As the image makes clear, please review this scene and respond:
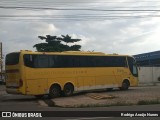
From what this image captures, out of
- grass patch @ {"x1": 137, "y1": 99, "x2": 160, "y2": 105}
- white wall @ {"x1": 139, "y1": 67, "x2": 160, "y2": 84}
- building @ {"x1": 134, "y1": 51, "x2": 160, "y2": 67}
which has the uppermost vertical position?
building @ {"x1": 134, "y1": 51, "x2": 160, "y2": 67}

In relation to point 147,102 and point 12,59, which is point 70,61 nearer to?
point 12,59

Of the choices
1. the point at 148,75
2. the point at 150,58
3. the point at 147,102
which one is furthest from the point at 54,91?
the point at 150,58

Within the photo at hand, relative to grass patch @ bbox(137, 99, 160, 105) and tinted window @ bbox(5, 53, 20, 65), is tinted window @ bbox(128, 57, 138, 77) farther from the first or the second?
grass patch @ bbox(137, 99, 160, 105)

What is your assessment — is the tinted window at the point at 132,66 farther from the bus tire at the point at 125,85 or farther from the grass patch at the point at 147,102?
the grass patch at the point at 147,102

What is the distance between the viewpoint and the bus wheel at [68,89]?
29712mm

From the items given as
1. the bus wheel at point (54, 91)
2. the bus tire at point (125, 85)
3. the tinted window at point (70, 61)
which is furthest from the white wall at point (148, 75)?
the bus wheel at point (54, 91)

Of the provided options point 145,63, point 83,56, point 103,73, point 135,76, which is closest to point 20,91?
point 83,56

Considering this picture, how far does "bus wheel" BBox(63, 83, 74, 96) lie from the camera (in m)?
29.7

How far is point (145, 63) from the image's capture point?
74688mm

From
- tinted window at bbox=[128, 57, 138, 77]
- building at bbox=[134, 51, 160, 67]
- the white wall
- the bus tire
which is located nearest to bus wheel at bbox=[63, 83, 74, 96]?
the bus tire

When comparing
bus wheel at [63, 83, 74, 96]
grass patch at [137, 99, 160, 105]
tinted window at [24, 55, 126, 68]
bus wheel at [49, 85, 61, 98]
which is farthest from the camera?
bus wheel at [63, 83, 74, 96]

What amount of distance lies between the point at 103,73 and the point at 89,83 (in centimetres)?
173

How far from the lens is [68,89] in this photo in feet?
98.7

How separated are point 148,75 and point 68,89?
95.0ft
